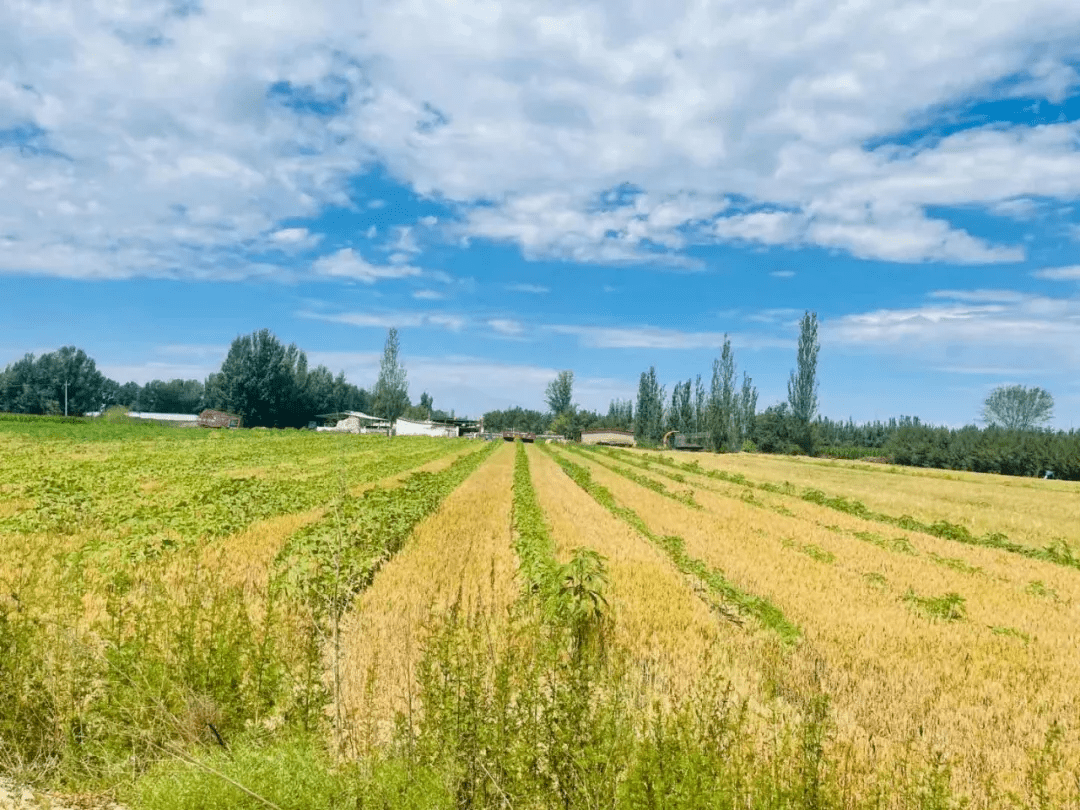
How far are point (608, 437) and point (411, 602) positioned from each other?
124m

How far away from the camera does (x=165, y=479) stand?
84.2ft

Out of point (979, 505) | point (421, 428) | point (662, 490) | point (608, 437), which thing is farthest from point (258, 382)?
point (979, 505)

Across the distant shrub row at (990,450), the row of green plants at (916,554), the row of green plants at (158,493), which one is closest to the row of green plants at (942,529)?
the row of green plants at (916,554)

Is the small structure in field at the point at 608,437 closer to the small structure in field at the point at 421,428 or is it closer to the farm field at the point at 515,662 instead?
the small structure in field at the point at 421,428

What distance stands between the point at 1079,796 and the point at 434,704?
15.7 feet

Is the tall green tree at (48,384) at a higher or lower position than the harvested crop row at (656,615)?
higher

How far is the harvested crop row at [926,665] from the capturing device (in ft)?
18.4

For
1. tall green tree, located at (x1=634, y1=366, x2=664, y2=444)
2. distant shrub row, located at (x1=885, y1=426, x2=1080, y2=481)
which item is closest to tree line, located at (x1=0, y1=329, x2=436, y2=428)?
tall green tree, located at (x1=634, y1=366, x2=664, y2=444)

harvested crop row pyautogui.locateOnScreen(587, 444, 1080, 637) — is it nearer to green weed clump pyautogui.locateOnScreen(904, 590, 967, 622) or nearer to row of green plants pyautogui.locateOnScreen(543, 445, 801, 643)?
green weed clump pyautogui.locateOnScreen(904, 590, 967, 622)

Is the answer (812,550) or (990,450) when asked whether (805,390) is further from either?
(812,550)

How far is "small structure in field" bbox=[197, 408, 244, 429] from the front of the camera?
10512 cm

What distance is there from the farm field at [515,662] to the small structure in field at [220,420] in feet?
307

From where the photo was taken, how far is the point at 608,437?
132375 millimetres

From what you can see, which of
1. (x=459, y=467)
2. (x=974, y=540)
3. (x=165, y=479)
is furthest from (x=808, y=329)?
(x=165, y=479)
